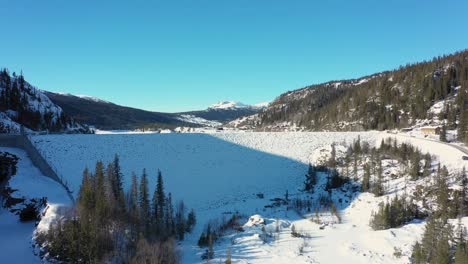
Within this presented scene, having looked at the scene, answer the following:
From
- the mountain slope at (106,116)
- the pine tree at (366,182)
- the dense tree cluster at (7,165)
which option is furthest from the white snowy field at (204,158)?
the mountain slope at (106,116)

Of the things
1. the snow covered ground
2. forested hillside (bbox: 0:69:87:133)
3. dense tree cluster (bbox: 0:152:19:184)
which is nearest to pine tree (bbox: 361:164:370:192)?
the snow covered ground

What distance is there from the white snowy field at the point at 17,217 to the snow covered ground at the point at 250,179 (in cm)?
268

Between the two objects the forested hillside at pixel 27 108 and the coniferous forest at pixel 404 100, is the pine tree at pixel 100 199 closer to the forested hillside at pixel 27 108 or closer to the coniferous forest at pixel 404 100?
the forested hillside at pixel 27 108

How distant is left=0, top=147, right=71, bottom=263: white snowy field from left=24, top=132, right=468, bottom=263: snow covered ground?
268 cm

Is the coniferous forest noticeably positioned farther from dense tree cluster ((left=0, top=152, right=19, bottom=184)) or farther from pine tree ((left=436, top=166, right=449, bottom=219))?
dense tree cluster ((left=0, top=152, right=19, bottom=184))

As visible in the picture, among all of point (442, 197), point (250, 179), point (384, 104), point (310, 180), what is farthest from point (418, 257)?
point (384, 104)

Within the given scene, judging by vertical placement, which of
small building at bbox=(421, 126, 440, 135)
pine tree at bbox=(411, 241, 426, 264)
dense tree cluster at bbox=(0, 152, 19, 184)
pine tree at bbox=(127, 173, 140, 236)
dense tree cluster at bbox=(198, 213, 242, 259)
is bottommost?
dense tree cluster at bbox=(198, 213, 242, 259)

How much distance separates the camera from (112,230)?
1850 cm

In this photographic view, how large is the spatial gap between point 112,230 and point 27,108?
52.1 metres

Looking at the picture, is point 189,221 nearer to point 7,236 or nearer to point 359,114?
point 7,236

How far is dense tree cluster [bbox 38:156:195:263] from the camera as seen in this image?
51.6 feet

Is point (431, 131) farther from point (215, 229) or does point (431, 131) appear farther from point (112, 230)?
point (112, 230)

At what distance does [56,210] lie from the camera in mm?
19844

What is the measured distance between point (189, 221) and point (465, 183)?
68.0 feet
